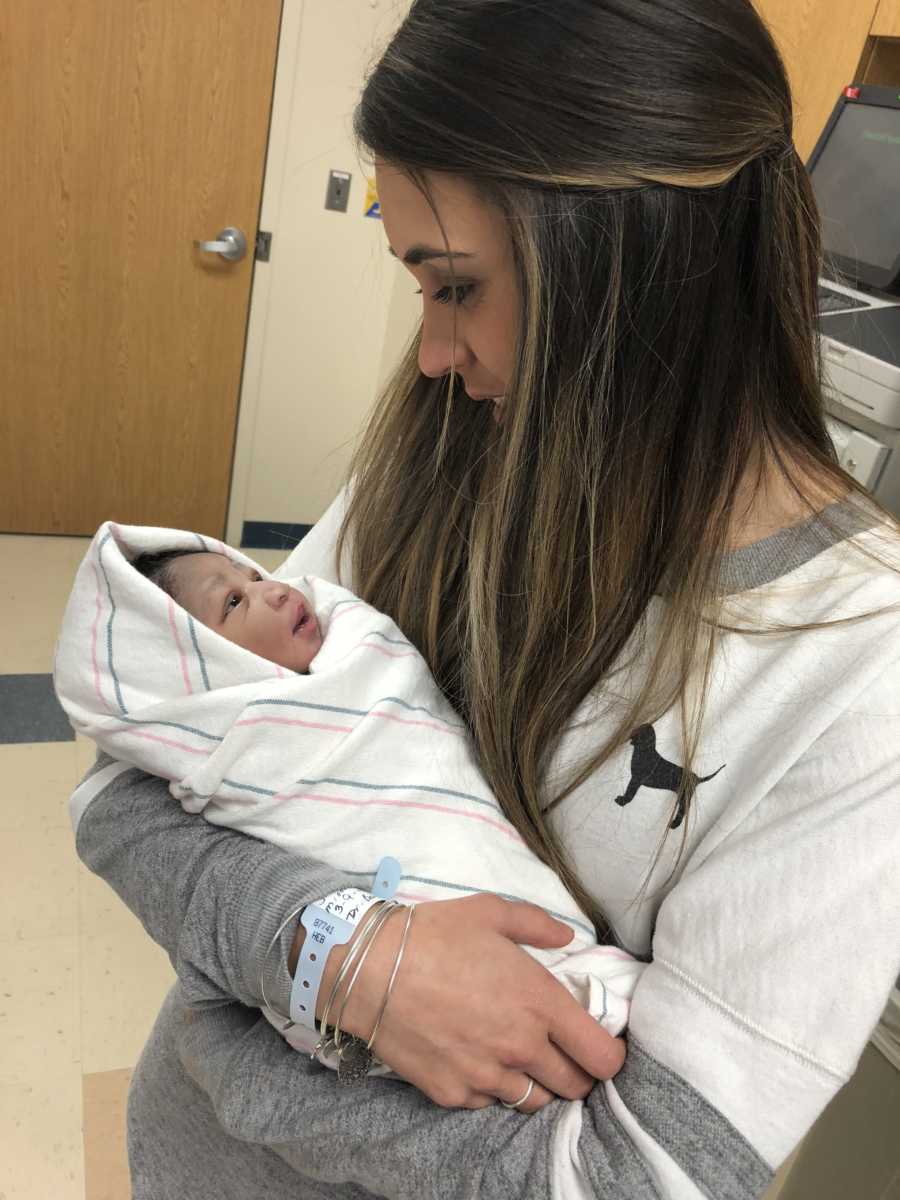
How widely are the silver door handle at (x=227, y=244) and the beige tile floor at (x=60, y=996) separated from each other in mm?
1688

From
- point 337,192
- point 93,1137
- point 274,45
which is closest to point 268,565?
point 337,192

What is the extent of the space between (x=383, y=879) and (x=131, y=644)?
13.3 inches

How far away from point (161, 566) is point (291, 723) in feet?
1.06

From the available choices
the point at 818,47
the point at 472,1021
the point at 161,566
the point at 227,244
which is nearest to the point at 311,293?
the point at 227,244

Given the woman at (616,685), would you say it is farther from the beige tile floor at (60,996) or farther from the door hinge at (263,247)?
the door hinge at (263,247)

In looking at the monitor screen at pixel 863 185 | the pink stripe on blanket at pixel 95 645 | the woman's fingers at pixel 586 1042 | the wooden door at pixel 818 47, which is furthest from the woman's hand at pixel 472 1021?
the wooden door at pixel 818 47

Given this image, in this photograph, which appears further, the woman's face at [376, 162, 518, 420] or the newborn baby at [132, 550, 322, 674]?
the newborn baby at [132, 550, 322, 674]

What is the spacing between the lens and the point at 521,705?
0.89 m

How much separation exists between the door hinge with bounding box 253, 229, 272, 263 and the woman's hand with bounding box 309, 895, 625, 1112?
298 centimetres

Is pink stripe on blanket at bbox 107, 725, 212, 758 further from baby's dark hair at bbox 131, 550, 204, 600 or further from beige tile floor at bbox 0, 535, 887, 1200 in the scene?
beige tile floor at bbox 0, 535, 887, 1200

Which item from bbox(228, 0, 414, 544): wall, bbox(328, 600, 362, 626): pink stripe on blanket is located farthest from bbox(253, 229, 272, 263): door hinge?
bbox(328, 600, 362, 626): pink stripe on blanket

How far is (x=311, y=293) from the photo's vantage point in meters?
3.44

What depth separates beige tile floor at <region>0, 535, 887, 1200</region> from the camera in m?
1.63

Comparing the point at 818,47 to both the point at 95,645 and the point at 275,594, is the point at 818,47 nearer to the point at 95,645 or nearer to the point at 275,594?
the point at 275,594
